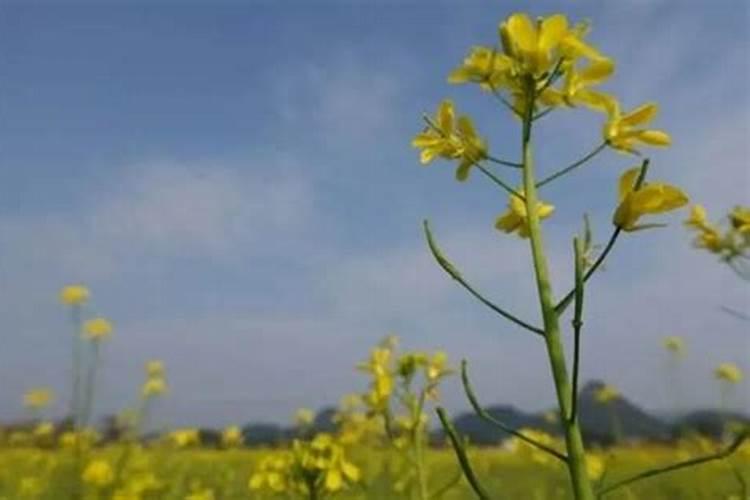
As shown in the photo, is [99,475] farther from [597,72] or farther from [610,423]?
[610,423]

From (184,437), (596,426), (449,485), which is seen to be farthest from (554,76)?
(596,426)

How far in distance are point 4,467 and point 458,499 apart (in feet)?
9.08

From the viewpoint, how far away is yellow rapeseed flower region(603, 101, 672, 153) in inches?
43.9

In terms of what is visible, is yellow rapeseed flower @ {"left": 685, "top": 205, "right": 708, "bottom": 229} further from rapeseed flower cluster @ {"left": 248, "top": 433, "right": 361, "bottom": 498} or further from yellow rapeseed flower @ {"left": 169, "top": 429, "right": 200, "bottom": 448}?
yellow rapeseed flower @ {"left": 169, "top": 429, "right": 200, "bottom": 448}

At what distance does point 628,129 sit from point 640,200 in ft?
0.40

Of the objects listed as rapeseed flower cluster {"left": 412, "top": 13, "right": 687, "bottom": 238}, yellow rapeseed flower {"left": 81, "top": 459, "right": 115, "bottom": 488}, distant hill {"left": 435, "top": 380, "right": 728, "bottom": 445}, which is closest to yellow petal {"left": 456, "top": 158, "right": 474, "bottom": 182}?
rapeseed flower cluster {"left": 412, "top": 13, "right": 687, "bottom": 238}

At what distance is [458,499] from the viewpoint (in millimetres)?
3977

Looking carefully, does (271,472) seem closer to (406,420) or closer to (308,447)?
(308,447)

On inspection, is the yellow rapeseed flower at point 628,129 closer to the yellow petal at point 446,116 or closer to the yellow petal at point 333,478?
the yellow petal at point 446,116

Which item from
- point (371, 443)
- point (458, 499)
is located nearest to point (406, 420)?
point (458, 499)

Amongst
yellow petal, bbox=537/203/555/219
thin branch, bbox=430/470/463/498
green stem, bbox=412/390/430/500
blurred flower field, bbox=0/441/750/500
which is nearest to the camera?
yellow petal, bbox=537/203/555/219

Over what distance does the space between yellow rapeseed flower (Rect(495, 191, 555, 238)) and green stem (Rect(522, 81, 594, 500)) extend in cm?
10

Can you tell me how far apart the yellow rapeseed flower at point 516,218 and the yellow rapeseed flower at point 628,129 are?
0.37 feet

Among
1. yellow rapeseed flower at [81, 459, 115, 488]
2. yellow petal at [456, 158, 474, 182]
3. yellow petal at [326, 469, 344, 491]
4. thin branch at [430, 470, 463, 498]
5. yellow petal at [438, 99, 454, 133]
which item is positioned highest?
yellow petal at [438, 99, 454, 133]
